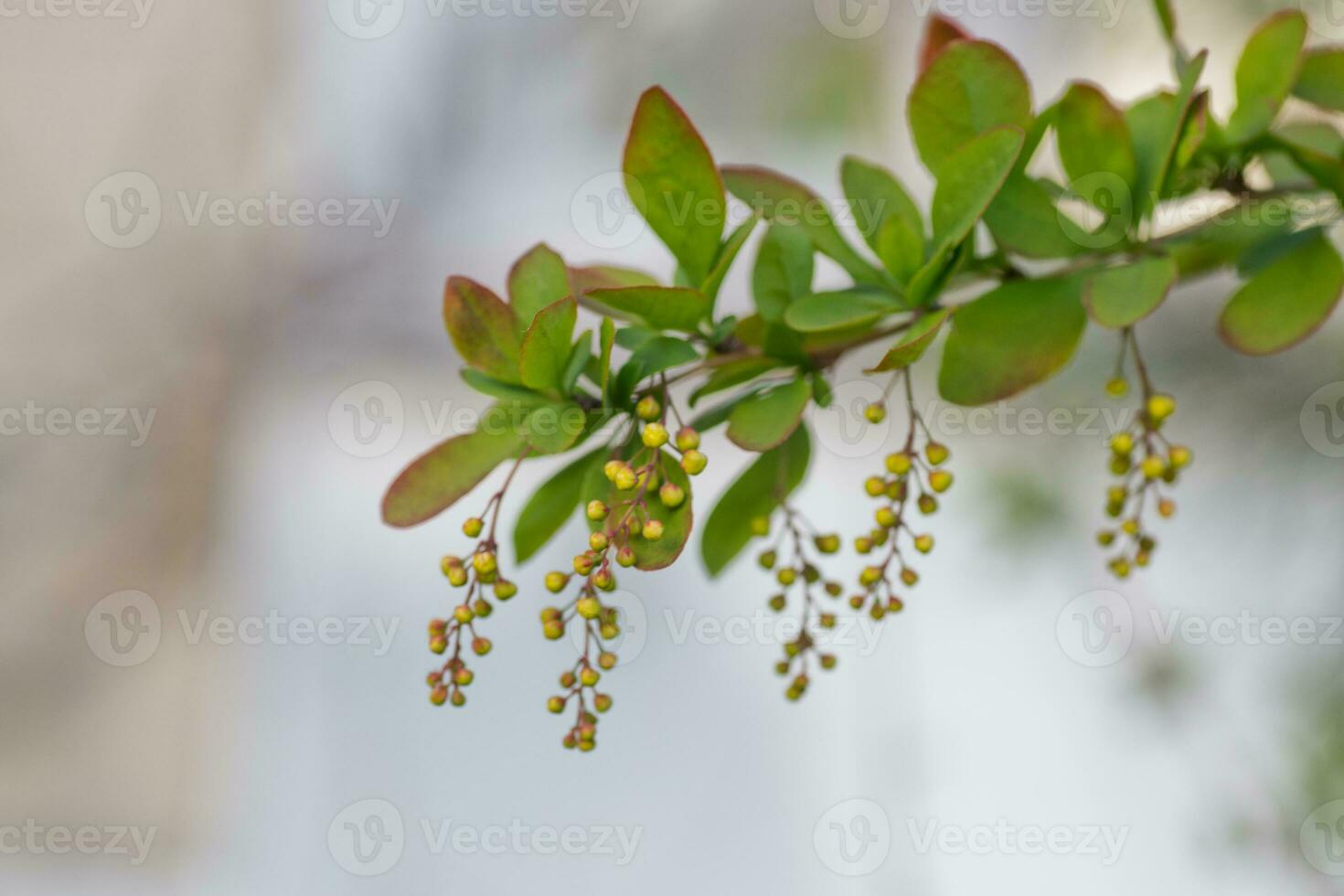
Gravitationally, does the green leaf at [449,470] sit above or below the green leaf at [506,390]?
below

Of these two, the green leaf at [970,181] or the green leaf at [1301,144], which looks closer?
the green leaf at [970,181]

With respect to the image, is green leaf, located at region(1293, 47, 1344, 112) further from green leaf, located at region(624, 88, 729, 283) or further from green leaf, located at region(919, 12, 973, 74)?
green leaf, located at region(624, 88, 729, 283)

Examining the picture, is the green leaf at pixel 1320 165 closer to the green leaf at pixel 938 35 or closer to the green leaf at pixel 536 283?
the green leaf at pixel 938 35

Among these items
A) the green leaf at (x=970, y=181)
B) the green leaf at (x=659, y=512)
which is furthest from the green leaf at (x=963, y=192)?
the green leaf at (x=659, y=512)

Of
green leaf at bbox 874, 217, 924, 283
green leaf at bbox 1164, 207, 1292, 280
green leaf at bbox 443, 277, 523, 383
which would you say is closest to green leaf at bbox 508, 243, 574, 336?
green leaf at bbox 443, 277, 523, 383

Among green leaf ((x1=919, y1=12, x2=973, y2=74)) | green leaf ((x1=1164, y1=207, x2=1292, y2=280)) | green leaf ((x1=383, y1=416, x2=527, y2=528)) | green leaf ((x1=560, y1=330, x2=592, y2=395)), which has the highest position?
green leaf ((x1=919, y1=12, x2=973, y2=74))

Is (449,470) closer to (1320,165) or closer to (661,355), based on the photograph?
(661,355)

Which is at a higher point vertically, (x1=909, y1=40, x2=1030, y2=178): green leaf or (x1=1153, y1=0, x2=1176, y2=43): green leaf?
(x1=1153, y1=0, x2=1176, y2=43): green leaf
